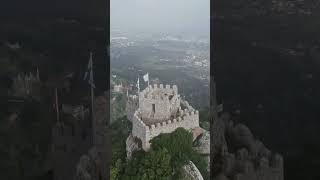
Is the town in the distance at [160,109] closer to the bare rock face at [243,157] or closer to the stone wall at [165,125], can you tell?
the stone wall at [165,125]

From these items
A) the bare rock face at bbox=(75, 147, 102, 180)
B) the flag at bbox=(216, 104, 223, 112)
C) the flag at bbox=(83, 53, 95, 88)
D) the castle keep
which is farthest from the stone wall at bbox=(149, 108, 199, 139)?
the flag at bbox=(83, 53, 95, 88)

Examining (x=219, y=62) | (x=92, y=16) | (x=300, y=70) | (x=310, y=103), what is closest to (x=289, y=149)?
(x=310, y=103)

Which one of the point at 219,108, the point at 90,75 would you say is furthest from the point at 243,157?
the point at 90,75

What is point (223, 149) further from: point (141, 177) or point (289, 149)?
point (141, 177)

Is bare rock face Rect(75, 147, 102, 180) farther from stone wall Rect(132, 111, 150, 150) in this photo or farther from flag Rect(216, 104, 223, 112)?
flag Rect(216, 104, 223, 112)

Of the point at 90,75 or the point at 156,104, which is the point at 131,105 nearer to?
the point at 156,104

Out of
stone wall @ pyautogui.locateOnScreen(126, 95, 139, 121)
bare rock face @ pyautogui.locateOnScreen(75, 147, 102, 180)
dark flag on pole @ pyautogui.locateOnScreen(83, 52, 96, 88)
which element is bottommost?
bare rock face @ pyautogui.locateOnScreen(75, 147, 102, 180)

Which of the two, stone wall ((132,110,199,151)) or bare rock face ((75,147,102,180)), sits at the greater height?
stone wall ((132,110,199,151))

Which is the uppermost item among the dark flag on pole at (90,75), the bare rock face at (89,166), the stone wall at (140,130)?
the dark flag on pole at (90,75)

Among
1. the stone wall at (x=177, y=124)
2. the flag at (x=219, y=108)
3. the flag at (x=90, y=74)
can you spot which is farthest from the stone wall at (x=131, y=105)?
the flag at (x=219, y=108)
